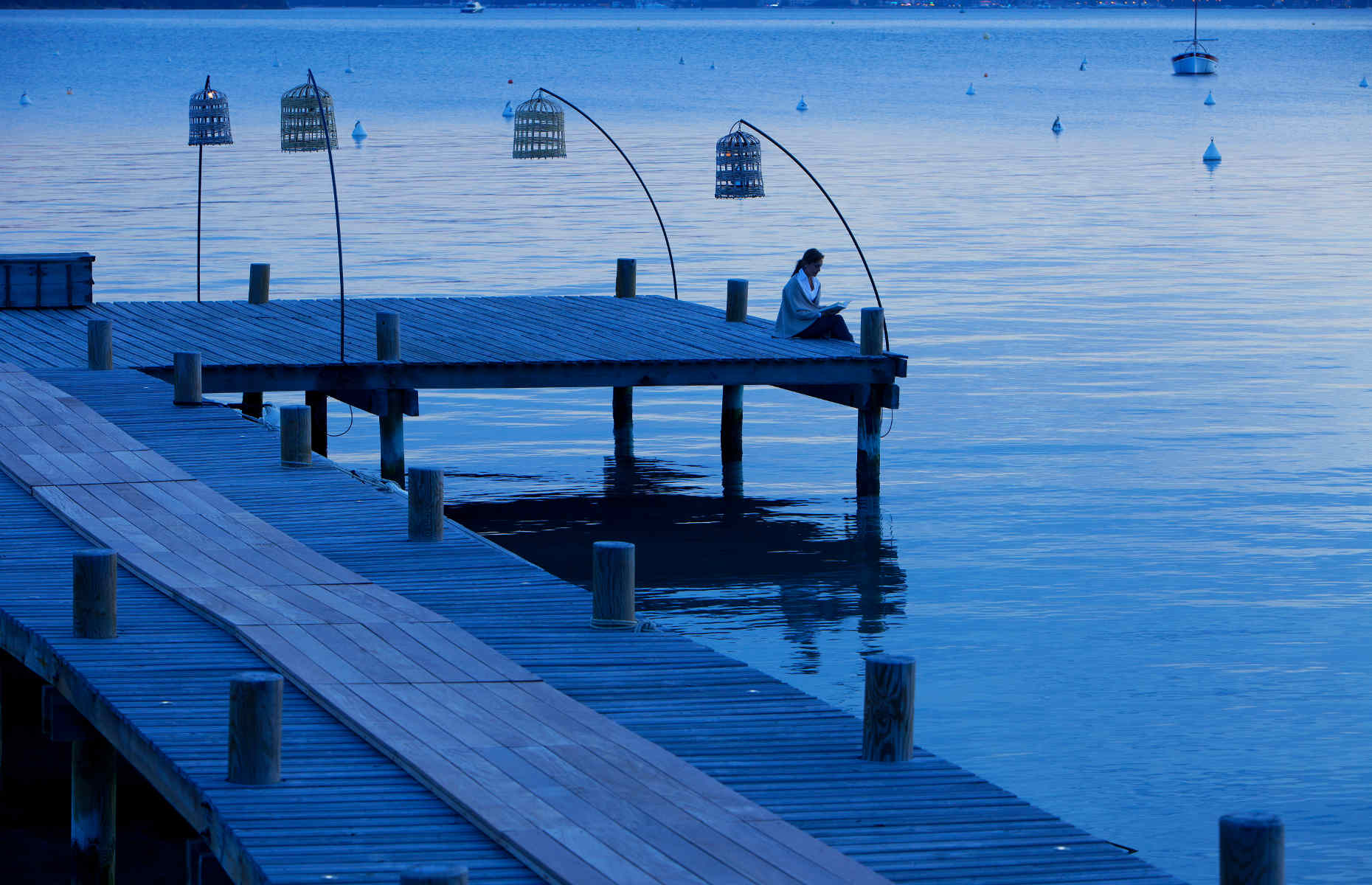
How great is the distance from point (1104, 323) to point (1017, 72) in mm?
121732

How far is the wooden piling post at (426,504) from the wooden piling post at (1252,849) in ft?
24.2

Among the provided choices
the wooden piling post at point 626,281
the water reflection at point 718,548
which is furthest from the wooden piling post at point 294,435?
the wooden piling post at point 626,281

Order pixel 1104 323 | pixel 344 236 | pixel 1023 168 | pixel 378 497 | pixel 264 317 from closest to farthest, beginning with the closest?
pixel 378 497
pixel 264 317
pixel 1104 323
pixel 344 236
pixel 1023 168

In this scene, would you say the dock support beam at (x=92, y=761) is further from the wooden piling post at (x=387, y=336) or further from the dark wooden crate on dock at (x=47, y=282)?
the dark wooden crate on dock at (x=47, y=282)

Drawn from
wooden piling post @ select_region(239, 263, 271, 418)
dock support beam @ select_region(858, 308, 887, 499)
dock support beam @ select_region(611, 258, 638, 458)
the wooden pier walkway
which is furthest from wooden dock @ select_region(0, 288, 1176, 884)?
dock support beam @ select_region(611, 258, 638, 458)

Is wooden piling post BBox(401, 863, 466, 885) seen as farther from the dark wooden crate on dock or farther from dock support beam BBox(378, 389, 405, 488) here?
the dark wooden crate on dock

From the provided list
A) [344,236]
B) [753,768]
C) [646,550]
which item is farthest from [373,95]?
[753,768]

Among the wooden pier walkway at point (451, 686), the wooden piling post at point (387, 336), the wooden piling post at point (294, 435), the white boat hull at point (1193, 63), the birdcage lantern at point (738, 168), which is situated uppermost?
the white boat hull at point (1193, 63)

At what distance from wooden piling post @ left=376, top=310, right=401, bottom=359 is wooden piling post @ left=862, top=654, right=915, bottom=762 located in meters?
11.6

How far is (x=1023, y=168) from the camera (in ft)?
237

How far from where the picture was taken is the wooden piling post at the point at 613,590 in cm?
1214

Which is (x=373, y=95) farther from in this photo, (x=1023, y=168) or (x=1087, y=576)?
(x=1087, y=576)

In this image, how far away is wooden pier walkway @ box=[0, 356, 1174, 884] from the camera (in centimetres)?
866

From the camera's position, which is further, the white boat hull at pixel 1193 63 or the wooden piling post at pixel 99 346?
the white boat hull at pixel 1193 63
